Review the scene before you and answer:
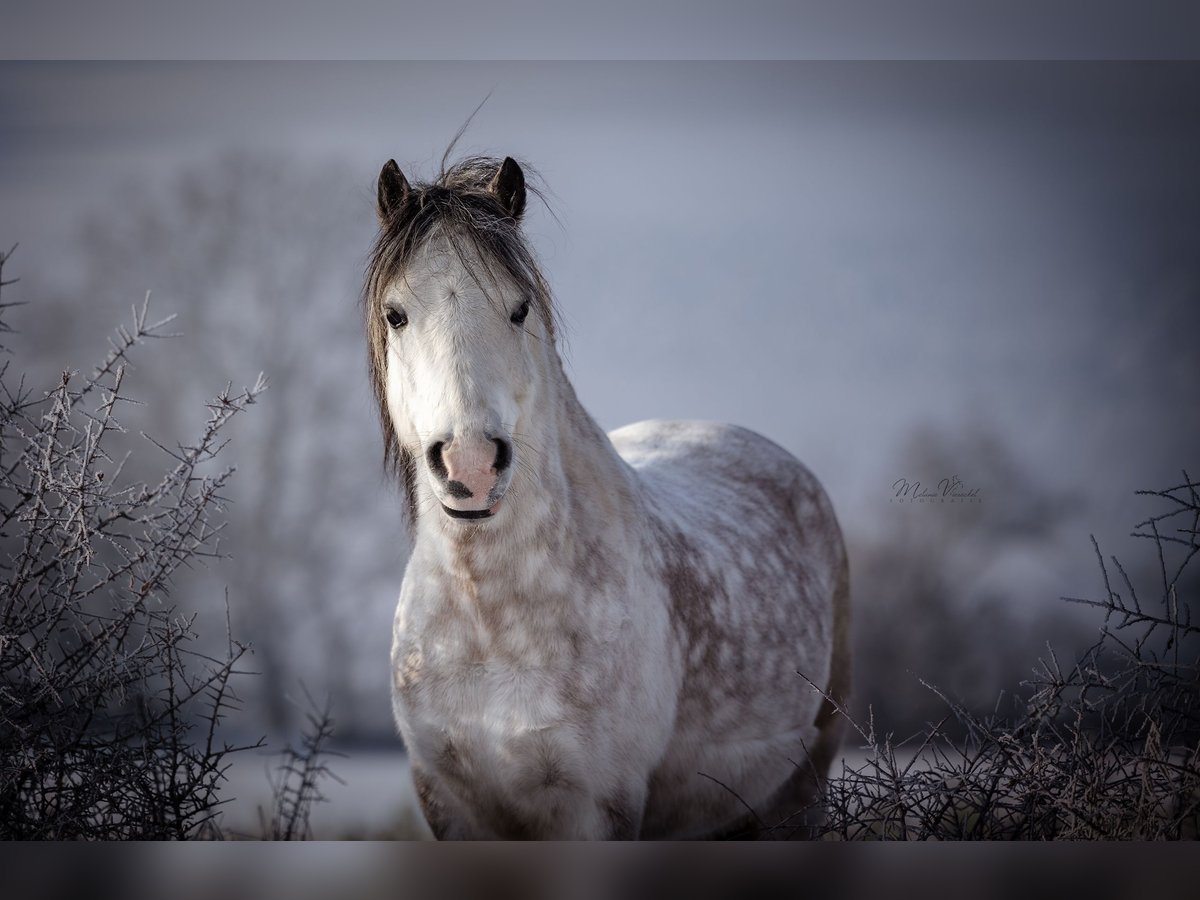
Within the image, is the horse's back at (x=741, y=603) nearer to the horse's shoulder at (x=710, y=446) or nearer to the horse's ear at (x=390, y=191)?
the horse's shoulder at (x=710, y=446)

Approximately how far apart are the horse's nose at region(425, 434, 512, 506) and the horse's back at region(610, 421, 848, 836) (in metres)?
0.47

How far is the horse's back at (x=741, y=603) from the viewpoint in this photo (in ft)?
5.91

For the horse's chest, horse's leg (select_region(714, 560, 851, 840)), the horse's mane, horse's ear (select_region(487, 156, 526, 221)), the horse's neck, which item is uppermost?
horse's ear (select_region(487, 156, 526, 221))

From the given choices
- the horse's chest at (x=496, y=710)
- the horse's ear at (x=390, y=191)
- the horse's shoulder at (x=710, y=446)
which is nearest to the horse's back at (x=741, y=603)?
the horse's shoulder at (x=710, y=446)

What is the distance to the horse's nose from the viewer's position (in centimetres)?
140

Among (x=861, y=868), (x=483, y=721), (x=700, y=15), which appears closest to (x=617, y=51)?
(x=700, y=15)

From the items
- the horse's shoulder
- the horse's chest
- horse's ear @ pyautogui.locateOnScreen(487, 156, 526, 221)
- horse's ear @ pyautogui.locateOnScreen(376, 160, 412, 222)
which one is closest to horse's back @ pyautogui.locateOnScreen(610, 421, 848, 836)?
the horse's shoulder

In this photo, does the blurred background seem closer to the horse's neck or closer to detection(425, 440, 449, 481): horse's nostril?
the horse's neck

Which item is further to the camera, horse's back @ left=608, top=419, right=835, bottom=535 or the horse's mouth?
horse's back @ left=608, top=419, right=835, bottom=535

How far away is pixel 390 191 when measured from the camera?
64.6 inches

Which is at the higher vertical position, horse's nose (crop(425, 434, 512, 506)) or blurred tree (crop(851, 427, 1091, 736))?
horse's nose (crop(425, 434, 512, 506))

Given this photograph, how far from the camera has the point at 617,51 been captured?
2062 mm

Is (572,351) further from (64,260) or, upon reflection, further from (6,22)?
(6,22)

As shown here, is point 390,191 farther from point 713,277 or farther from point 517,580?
point 713,277
